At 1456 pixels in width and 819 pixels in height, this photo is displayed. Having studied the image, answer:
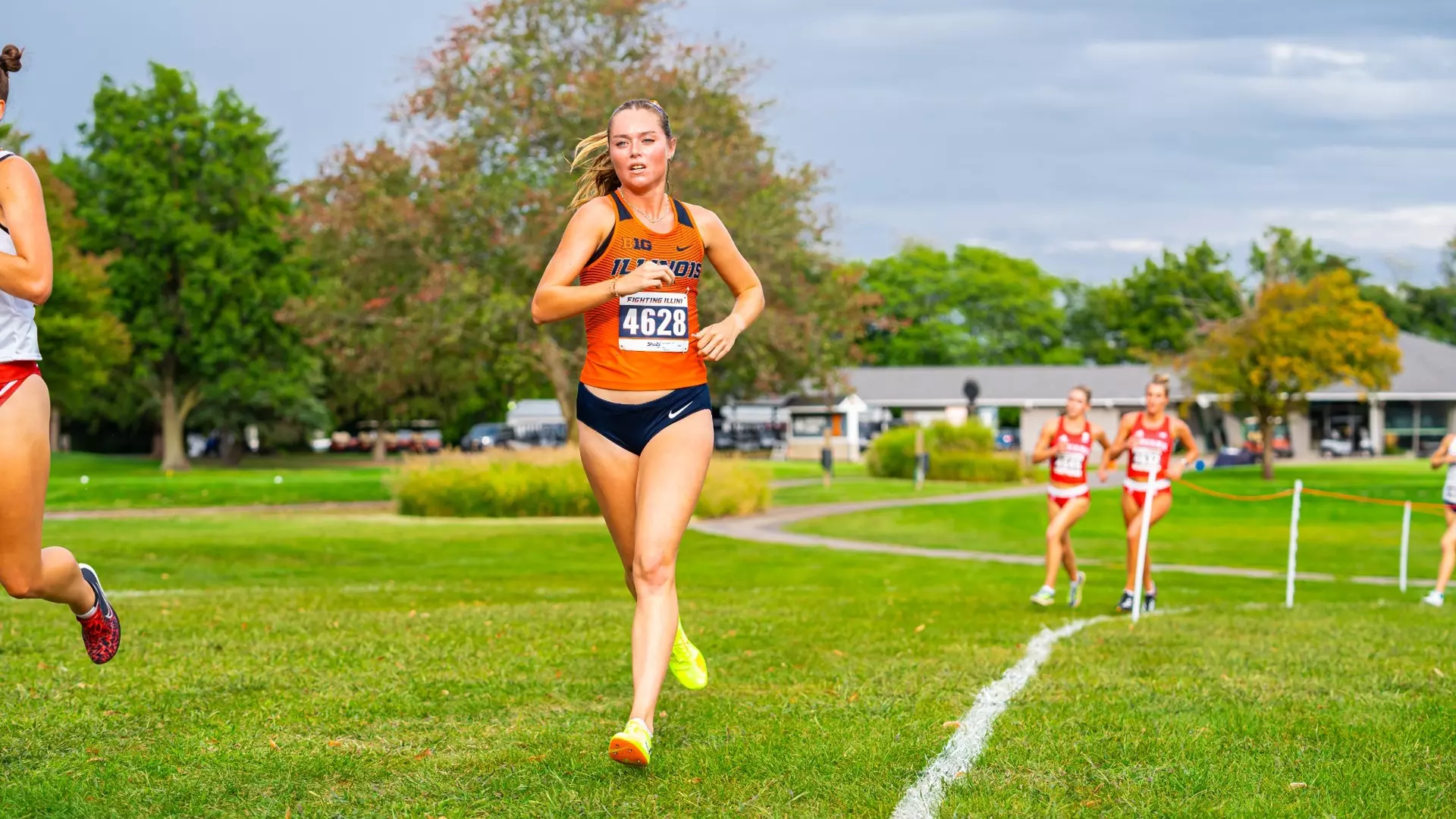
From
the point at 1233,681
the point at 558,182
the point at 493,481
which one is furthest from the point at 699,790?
the point at 558,182

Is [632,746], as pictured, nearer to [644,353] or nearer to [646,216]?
[644,353]

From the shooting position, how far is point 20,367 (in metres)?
4.82

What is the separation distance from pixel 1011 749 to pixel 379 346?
30938 millimetres

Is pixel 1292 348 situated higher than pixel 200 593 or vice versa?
pixel 1292 348

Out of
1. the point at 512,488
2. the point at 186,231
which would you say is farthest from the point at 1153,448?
the point at 186,231

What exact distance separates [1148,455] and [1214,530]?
17464mm

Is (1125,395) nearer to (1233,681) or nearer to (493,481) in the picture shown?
(493,481)

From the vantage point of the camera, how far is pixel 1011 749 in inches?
208

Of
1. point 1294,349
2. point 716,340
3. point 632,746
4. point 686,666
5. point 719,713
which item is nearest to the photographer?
point 632,746

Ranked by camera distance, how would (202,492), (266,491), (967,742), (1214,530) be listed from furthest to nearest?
(266,491), (202,492), (1214,530), (967,742)

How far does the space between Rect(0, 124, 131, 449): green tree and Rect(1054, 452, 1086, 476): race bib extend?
40676 millimetres

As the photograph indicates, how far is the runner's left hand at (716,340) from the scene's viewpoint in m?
5.12

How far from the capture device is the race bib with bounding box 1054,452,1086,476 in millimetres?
12891

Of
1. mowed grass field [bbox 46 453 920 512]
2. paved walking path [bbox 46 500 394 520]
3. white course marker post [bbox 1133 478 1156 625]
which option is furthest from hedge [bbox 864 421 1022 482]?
white course marker post [bbox 1133 478 1156 625]
